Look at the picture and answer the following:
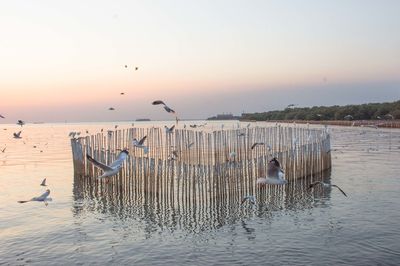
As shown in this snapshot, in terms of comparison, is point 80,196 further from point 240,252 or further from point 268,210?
point 240,252

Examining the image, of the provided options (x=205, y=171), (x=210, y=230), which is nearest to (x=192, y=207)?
(x=205, y=171)

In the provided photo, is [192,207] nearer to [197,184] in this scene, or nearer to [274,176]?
[197,184]

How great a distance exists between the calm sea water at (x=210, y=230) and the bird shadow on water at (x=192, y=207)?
5 cm

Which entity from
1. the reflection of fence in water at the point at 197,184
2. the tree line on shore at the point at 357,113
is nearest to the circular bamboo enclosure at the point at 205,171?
the reflection of fence in water at the point at 197,184

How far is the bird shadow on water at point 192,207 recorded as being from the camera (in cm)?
1693

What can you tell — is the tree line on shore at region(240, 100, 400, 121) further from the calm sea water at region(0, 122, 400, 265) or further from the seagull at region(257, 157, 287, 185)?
the seagull at region(257, 157, 287, 185)

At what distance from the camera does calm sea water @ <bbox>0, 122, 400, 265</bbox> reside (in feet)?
43.8

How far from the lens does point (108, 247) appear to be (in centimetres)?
1452

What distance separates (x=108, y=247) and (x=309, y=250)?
6115 mm

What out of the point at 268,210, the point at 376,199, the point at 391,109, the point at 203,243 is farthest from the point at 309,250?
the point at 391,109

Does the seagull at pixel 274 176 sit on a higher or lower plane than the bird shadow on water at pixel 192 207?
higher

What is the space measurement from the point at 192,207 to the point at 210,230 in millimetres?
3044

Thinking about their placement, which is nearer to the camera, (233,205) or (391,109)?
(233,205)

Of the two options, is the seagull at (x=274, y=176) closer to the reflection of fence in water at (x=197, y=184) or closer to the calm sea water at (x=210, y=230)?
the calm sea water at (x=210, y=230)
